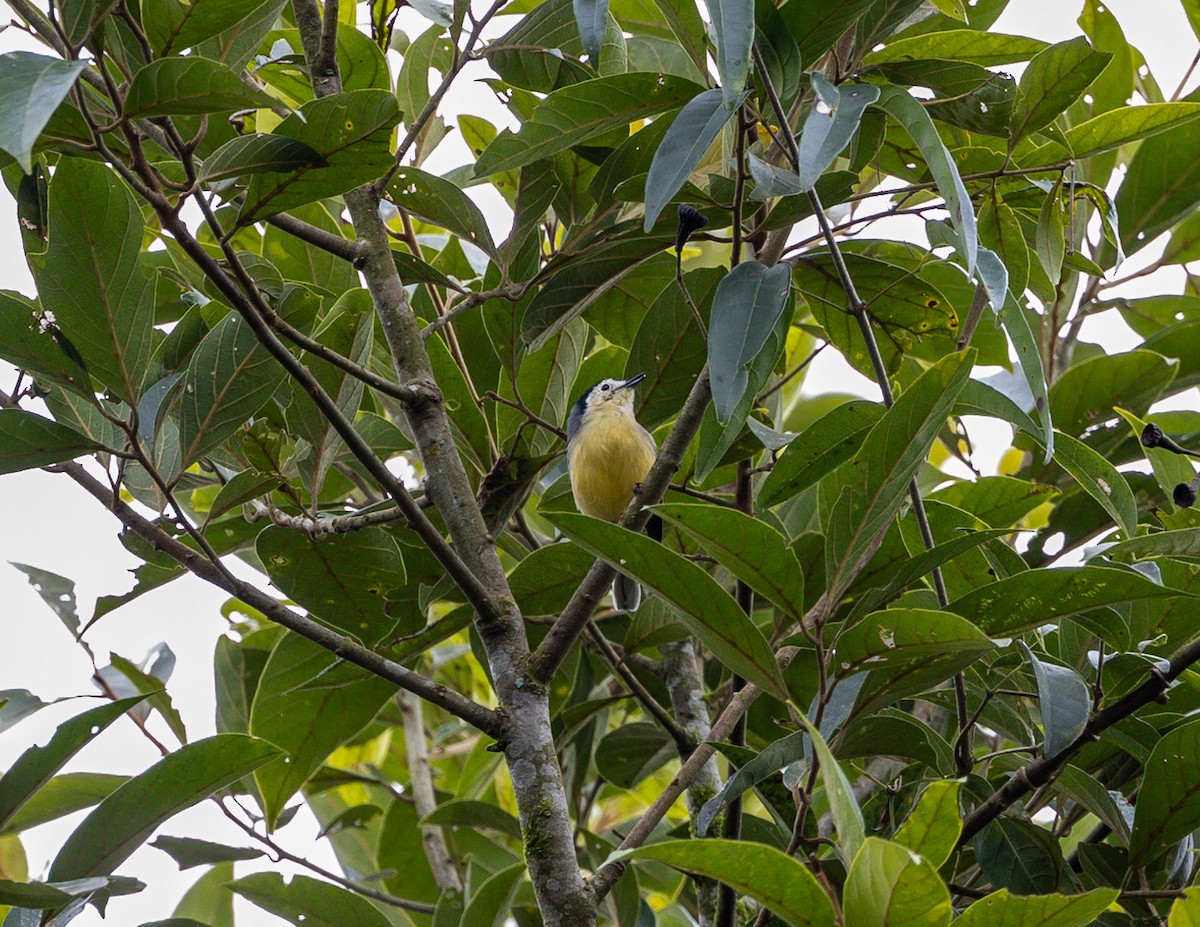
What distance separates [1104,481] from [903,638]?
2.50 ft

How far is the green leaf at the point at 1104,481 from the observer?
7.08 feet

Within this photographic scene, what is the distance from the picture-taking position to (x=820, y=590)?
2928 millimetres

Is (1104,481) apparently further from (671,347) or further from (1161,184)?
(1161,184)

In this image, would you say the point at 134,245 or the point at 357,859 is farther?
the point at 357,859

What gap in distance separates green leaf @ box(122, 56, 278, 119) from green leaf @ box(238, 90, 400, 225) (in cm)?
16

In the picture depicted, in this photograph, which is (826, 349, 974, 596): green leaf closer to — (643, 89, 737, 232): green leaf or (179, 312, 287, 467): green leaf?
(643, 89, 737, 232): green leaf

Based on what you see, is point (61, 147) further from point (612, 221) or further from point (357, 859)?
point (357, 859)

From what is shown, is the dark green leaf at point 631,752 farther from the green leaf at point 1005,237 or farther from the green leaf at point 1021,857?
the green leaf at point 1005,237

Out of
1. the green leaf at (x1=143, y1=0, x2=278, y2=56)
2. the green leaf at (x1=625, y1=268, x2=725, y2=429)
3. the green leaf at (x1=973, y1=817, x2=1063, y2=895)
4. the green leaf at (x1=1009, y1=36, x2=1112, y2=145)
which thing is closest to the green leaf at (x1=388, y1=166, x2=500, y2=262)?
the green leaf at (x1=625, y1=268, x2=725, y2=429)

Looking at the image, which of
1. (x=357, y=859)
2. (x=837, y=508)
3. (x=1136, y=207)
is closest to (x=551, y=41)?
(x=837, y=508)

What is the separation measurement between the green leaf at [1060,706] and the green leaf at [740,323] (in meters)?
0.60

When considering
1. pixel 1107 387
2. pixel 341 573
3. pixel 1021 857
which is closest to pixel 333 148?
pixel 341 573

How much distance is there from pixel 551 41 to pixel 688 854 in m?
1.74

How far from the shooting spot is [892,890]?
1309 millimetres
